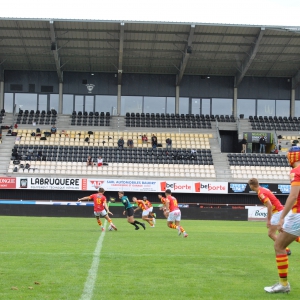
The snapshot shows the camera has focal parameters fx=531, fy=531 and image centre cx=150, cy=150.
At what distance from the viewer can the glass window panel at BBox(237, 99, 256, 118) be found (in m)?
52.7

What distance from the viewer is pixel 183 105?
5250cm

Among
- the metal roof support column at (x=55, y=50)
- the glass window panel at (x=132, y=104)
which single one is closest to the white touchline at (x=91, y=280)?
the metal roof support column at (x=55, y=50)

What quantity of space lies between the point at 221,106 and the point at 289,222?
4568 centimetres

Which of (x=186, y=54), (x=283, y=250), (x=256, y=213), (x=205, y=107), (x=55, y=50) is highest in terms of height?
(x=55, y=50)

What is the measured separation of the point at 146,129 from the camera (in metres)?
49.2

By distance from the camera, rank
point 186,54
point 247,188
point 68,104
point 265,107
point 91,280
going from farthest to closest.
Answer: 1. point 265,107
2. point 68,104
3. point 186,54
4. point 247,188
5. point 91,280

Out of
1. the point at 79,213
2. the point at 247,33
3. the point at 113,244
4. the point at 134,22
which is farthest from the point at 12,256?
the point at 247,33

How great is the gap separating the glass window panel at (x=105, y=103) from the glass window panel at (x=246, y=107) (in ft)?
40.3

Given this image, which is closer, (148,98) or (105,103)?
(105,103)

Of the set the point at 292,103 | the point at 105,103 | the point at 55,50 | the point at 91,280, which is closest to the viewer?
the point at 91,280

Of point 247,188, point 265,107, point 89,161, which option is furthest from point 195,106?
point 247,188

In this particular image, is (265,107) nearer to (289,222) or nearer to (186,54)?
(186,54)

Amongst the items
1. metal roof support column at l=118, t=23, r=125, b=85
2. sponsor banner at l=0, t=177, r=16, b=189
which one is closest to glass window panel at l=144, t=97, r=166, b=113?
metal roof support column at l=118, t=23, r=125, b=85

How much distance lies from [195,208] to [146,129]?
14.6 meters
